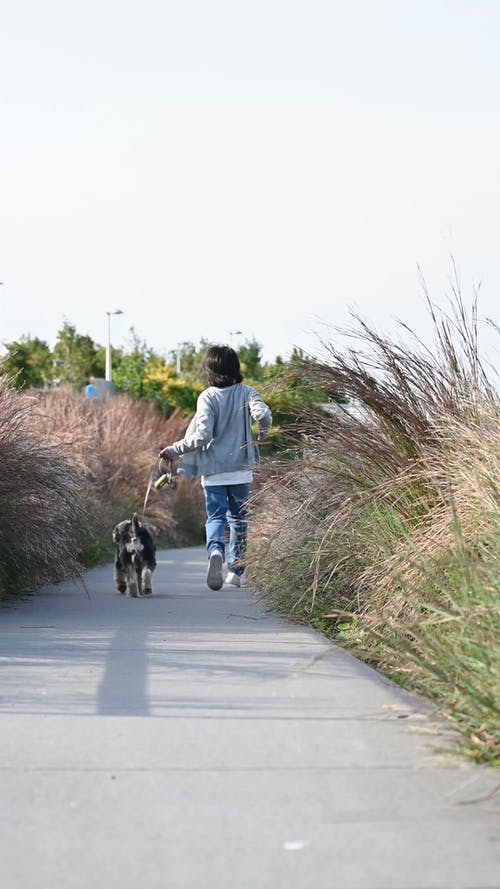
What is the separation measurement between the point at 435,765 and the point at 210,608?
16.5 feet

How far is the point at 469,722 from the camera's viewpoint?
476cm

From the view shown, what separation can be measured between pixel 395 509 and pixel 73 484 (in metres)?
2.95

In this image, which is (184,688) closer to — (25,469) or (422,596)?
(422,596)

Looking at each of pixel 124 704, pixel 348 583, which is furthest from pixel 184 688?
pixel 348 583

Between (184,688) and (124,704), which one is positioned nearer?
(124,704)

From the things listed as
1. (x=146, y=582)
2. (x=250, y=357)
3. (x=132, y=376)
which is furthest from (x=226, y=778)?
(x=250, y=357)

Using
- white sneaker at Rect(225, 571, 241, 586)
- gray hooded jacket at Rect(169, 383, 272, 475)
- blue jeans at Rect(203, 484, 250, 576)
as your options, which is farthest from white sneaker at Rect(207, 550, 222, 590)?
gray hooded jacket at Rect(169, 383, 272, 475)

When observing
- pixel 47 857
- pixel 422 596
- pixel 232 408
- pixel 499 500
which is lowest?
pixel 47 857

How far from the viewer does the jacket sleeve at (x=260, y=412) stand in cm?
1112

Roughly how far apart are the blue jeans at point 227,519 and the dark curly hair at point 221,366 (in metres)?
0.89

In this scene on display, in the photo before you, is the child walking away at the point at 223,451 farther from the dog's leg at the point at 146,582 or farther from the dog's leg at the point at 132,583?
the dog's leg at the point at 132,583

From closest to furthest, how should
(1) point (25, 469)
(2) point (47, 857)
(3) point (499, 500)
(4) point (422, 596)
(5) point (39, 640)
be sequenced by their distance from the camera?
(2) point (47, 857)
(3) point (499, 500)
(4) point (422, 596)
(5) point (39, 640)
(1) point (25, 469)

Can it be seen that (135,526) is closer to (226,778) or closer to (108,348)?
(226,778)

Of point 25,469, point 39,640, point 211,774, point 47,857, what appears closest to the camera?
point 47,857
